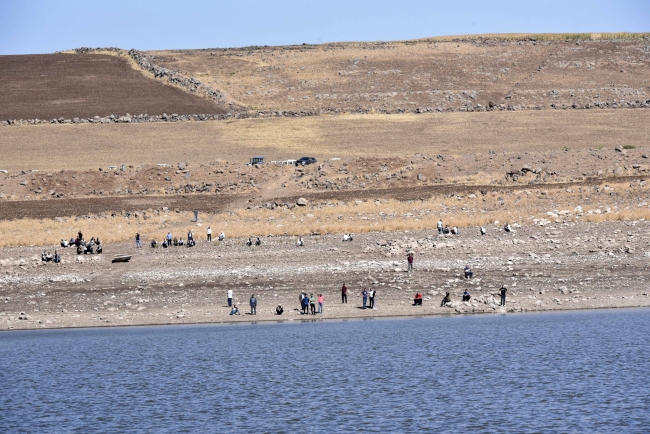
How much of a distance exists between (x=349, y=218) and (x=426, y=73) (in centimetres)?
7184

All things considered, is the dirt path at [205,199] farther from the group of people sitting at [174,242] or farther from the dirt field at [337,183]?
the group of people sitting at [174,242]

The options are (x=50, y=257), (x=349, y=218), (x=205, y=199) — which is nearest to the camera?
(x=50, y=257)

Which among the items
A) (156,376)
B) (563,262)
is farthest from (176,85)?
(156,376)

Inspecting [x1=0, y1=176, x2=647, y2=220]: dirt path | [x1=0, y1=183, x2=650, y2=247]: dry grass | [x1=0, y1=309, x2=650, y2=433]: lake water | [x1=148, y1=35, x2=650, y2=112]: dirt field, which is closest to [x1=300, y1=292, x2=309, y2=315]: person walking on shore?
[x1=0, y1=309, x2=650, y2=433]: lake water

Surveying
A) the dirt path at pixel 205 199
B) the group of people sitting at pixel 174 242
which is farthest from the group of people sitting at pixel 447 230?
the group of people sitting at pixel 174 242

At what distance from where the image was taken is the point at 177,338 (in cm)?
4072

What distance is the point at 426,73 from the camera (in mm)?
128250

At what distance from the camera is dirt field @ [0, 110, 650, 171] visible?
3413 inches

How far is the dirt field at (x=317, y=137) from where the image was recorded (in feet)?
284

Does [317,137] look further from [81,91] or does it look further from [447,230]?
[447,230]

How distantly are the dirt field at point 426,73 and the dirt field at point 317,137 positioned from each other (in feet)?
30.8

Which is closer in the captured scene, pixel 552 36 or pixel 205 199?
pixel 205 199

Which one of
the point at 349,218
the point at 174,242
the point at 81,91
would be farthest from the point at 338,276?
the point at 81,91

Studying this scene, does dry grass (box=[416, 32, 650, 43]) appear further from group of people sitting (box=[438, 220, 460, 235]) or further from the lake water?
the lake water
